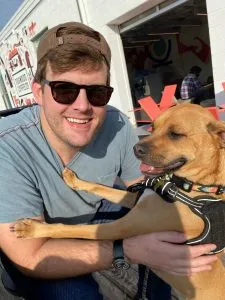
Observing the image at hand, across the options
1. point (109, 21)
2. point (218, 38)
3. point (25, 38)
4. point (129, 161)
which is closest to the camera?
point (129, 161)

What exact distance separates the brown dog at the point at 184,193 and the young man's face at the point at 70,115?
7.7 inches

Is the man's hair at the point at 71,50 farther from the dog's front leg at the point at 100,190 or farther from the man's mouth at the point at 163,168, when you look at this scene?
the man's mouth at the point at 163,168

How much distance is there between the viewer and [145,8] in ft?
21.5

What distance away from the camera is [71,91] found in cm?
190

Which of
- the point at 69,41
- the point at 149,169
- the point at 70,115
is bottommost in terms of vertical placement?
the point at 149,169

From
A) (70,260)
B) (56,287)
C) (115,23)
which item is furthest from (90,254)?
(115,23)

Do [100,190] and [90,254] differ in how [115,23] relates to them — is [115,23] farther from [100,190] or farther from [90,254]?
[90,254]

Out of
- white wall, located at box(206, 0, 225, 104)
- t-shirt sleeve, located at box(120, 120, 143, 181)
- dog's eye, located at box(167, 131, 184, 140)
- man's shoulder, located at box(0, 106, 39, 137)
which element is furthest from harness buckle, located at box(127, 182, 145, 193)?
white wall, located at box(206, 0, 225, 104)

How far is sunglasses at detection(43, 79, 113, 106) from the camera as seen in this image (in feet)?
6.16

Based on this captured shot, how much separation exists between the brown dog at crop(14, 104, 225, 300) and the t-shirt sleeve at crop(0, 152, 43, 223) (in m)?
0.07

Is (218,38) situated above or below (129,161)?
above

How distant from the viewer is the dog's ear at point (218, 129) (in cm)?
211

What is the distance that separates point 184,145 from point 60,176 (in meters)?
0.83

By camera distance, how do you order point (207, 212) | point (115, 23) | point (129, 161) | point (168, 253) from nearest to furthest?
1. point (168, 253)
2. point (207, 212)
3. point (129, 161)
4. point (115, 23)
